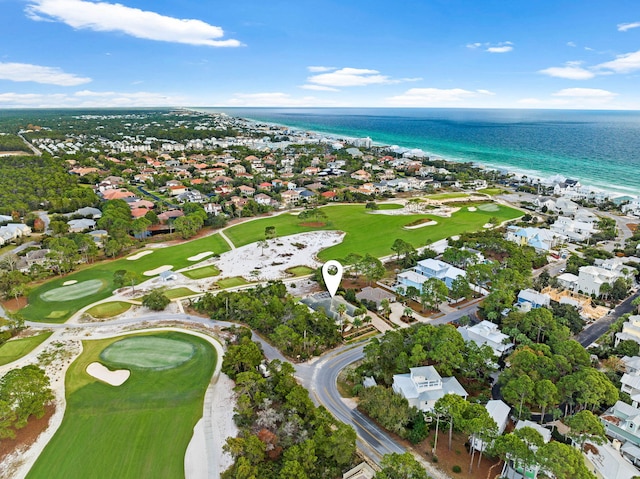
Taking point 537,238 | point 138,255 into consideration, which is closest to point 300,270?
→ point 138,255

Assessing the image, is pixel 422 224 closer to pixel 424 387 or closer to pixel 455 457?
pixel 424 387

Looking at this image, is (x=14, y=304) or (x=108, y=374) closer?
(x=108, y=374)

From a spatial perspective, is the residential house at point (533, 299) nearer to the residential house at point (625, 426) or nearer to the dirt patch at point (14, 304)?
the residential house at point (625, 426)

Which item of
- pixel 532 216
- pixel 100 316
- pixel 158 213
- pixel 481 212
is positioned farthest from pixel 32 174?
pixel 532 216

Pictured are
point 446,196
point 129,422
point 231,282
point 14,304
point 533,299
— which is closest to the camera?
point 129,422

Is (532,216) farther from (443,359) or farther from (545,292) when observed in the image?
(443,359)

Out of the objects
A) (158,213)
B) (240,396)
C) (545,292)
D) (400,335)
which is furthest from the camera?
(158,213)

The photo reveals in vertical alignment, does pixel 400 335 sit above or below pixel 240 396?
above
